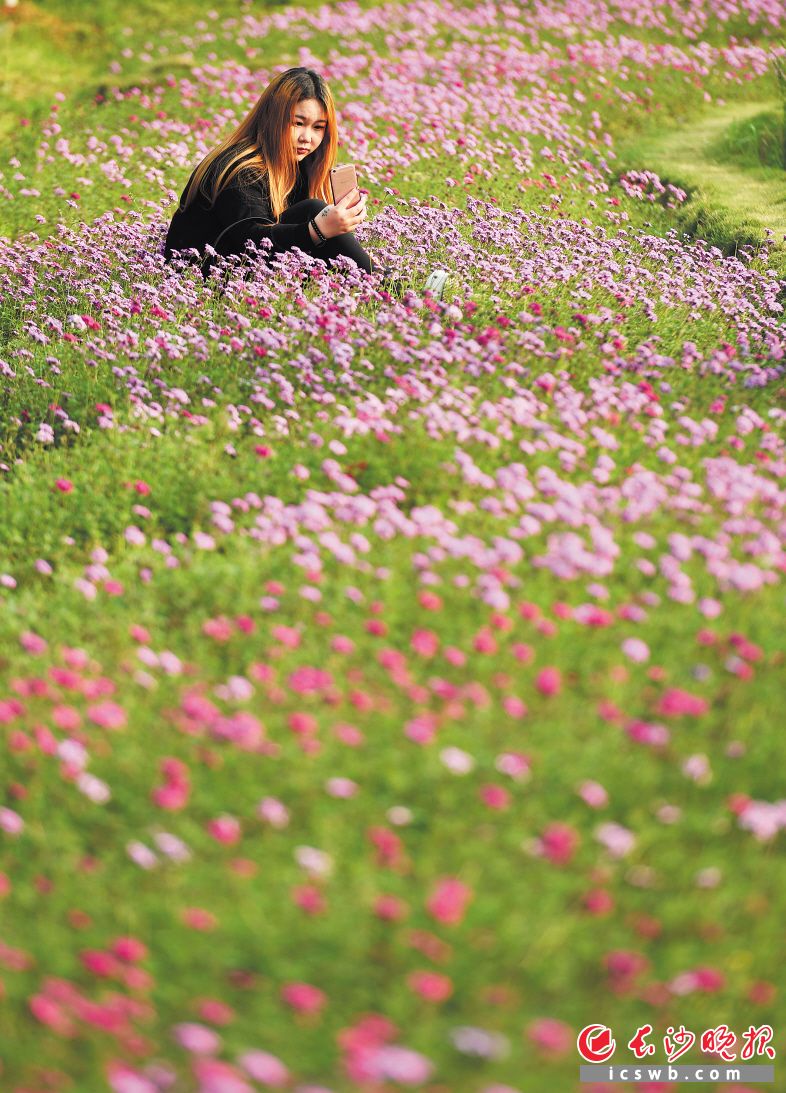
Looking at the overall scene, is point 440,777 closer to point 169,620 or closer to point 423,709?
point 423,709

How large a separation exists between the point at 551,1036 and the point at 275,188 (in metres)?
6.74

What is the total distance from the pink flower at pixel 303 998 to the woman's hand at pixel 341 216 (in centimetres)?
588

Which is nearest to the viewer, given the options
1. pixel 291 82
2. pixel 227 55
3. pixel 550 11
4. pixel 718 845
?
pixel 718 845

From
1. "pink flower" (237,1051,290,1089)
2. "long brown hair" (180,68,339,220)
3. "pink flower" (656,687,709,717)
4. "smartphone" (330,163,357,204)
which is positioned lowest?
"pink flower" (237,1051,290,1089)

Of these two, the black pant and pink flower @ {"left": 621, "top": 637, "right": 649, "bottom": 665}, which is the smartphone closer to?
the black pant

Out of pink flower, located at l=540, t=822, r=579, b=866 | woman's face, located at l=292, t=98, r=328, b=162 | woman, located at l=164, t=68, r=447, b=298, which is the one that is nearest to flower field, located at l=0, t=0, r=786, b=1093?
pink flower, located at l=540, t=822, r=579, b=866

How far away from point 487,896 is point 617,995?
0.43 m

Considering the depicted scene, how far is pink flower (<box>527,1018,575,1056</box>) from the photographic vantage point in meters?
2.53

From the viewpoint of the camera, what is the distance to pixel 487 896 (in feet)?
9.56

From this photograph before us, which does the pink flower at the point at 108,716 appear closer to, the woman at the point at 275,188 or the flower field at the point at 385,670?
the flower field at the point at 385,670

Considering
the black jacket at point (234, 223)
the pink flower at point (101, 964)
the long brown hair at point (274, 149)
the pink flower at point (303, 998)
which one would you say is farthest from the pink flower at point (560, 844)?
the long brown hair at point (274, 149)

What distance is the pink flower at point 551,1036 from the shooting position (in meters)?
2.53

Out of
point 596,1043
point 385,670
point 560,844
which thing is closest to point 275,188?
point 385,670

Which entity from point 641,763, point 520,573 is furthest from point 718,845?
point 520,573
